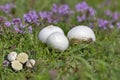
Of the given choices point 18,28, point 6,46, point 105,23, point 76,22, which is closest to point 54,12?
point 76,22

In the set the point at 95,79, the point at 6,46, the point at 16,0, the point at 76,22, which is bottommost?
the point at 95,79

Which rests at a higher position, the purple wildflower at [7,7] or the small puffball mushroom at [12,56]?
the purple wildflower at [7,7]

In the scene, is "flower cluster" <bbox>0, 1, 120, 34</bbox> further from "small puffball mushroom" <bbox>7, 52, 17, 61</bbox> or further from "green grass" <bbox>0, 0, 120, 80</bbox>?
"small puffball mushroom" <bbox>7, 52, 17, 61</bbox>

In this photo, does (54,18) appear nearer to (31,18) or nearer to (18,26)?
(31,18)

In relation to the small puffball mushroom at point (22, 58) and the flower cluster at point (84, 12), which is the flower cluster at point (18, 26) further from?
the flower cluster at point (84, 12)

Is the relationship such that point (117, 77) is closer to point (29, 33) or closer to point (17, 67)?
point (17, 67)

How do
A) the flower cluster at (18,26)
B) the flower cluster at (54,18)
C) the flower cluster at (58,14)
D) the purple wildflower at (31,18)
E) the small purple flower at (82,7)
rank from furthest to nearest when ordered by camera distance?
the small purple flower at (82,7)
the flower cluster at (58,14)
the purple wildflower at (31,18)
the flower cluster at (54,18)
the flower cluster at (18,26)

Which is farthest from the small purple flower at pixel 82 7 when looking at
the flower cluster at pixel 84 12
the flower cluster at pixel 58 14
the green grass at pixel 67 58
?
the green grass at pixel 67 58

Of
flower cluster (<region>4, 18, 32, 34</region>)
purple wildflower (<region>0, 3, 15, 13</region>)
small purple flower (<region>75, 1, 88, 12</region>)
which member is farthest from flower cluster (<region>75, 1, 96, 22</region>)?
flower cluster (<region>4, 18, 32, 34</region>)
